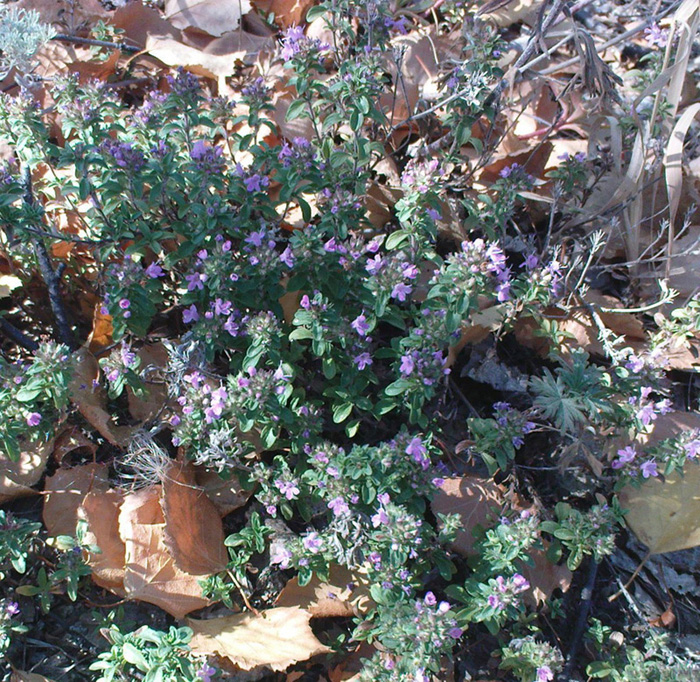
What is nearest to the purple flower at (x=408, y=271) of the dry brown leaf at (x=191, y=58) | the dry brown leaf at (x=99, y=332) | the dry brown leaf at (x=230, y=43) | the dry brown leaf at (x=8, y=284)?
the dry brown leaf at (x=99, y=332)

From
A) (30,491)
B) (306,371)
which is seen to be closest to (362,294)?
(306,371)

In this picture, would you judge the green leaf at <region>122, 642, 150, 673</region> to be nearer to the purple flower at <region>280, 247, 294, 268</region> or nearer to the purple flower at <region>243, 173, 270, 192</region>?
the purple flower at <region>280, 247, 294, 268</region>

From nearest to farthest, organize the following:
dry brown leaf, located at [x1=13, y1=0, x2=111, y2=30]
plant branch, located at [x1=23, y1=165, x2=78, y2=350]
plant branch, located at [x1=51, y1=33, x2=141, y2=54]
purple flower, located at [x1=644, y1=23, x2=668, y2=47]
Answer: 1. plant branch, located at [x1=23, y1=165, x2=78, y2=350]
2. purple flower, located at [x1=644, y1=23, x2=668, y2=47]
3. plant branch, located at [x1=51, y1=33, x2=141, y2=54]
4. dry brown leaf, located at [x1=13, y1=0, x2=111, y2=30]

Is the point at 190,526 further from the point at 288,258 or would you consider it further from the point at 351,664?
the point at 288,258

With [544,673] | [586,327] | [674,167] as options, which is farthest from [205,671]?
[674,167]

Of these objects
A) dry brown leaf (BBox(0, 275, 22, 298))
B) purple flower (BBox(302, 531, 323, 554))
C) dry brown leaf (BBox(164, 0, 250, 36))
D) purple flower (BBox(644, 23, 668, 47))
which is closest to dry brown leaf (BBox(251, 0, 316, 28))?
dry brown leaf (BBox(164, 0, 250, 36))

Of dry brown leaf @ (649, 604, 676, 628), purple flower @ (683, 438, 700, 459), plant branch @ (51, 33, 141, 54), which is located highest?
plant branch @ (51, 33, 141, 54)
